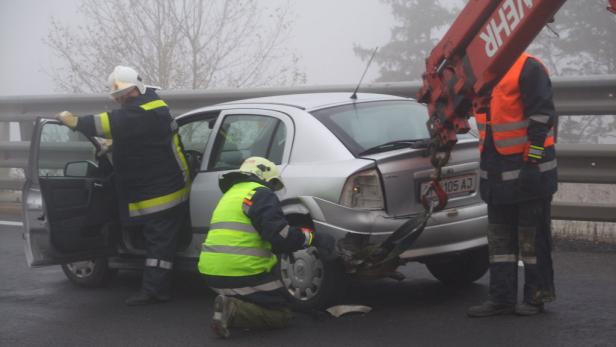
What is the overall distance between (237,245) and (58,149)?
12.4 feet

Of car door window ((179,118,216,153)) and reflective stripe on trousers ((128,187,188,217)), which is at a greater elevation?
car door window ((179,118,216,153))

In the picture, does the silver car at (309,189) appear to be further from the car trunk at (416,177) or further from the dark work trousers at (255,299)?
the dark work trousers at (255,299)

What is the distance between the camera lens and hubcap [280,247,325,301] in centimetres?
609

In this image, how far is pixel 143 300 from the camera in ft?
22.4

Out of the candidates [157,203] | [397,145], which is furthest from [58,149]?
[397,145]

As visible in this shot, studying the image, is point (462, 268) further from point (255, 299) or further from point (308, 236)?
point (255, 299)

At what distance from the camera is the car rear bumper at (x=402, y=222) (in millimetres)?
5941

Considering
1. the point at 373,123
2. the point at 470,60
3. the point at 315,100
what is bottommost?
the point at 373,123

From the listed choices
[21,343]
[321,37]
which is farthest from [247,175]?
[321,37]

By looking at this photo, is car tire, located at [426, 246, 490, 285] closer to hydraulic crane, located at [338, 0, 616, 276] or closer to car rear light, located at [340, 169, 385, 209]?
hydraulic crane, located at [338, 0, 616, 276]

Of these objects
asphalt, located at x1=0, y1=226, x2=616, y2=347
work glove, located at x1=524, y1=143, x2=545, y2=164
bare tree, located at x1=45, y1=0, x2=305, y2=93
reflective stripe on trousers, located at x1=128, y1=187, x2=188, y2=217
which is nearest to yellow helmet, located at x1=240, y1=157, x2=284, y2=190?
asphalt, located at x1=0, y1=226, x2=616, y2=347

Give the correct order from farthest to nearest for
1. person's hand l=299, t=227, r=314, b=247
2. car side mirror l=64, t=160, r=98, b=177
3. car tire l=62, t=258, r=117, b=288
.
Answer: car tire l=62, t=258, r=117, b=288, car side mirror l=64, t=160, r=98, b=177, person's hand l=299, t=227, r=314, b=247

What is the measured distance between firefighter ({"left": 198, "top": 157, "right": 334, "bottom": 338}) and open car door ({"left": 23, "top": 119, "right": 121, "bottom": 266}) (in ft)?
4.96

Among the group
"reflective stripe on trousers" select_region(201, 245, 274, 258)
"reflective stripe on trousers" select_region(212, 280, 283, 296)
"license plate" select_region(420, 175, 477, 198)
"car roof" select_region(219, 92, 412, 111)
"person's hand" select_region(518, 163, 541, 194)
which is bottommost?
"reflective stripe on trousers" select_region(212, 280, 283, 296)
